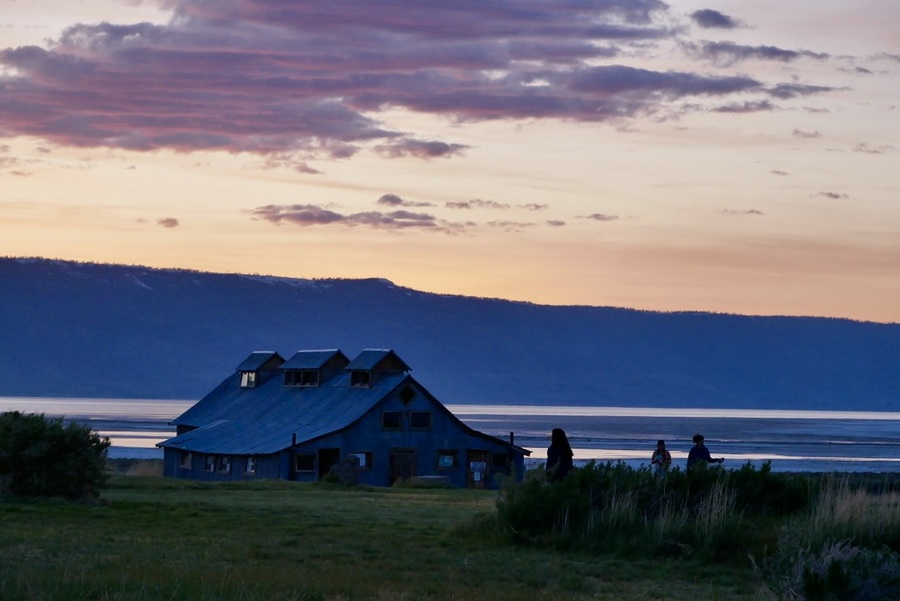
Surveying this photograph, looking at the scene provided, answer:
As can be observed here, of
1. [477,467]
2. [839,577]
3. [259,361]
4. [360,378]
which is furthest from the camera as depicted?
[259,361]

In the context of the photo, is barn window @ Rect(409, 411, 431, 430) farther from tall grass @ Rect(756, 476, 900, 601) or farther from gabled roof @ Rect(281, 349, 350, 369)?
tall grass @ Rect(756, 476, 900, 601)

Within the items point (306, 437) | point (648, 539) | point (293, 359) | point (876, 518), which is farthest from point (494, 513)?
point (293, 359)

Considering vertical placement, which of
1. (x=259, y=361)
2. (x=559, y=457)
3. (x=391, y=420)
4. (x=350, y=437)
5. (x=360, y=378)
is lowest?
(x=559, y=457)

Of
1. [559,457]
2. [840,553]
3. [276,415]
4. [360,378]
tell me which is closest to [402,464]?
[360,378]

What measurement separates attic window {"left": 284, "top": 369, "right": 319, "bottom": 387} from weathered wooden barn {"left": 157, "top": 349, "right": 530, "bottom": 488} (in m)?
0.08

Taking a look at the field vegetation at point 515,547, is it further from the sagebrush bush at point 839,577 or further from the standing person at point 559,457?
the standing person at point 559,457

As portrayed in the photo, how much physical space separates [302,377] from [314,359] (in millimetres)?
1137

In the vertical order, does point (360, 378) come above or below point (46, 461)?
above

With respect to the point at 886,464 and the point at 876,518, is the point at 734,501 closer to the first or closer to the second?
the point at 876,518

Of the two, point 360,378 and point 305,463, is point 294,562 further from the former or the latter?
point 360,378

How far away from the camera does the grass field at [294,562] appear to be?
16531 mm

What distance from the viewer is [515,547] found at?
23969 millimetres

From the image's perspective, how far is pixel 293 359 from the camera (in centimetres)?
7706

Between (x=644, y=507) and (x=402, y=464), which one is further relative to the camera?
(x=402, y=464)
